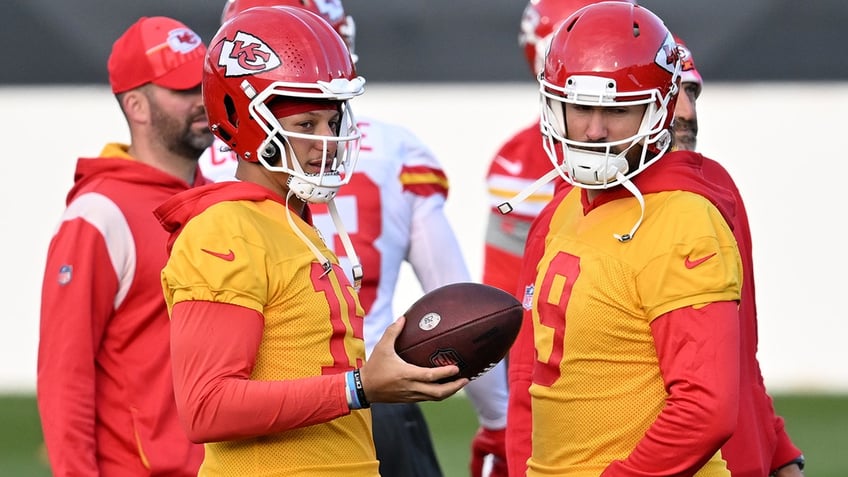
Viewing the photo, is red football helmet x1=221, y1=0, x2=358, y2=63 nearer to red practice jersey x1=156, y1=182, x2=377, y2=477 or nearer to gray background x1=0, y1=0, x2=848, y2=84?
red practice jersey x1=156, y1=182, x2=377, y2=477

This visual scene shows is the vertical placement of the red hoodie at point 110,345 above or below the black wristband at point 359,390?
below

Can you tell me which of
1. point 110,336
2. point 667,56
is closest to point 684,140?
point 667,56

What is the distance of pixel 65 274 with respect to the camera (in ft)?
12.3

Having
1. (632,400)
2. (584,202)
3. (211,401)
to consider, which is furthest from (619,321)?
(211,401)

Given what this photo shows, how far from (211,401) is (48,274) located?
4.26 feet

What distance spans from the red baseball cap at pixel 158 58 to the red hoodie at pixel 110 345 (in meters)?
0.51

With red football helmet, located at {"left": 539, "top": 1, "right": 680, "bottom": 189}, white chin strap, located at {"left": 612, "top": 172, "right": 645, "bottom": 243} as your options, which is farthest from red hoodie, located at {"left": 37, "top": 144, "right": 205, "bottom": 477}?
white chin strap, located at {"left": 612, "top": 172, "right": 645, "bottom": 243}

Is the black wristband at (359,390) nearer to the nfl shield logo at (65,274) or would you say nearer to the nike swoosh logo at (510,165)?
the nfl shield logo at (65,274)

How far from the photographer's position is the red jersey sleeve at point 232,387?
8.76 ft

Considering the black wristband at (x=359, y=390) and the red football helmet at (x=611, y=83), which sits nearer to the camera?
the black wristband at (x=359, y=390)

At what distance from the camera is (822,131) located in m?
8.36

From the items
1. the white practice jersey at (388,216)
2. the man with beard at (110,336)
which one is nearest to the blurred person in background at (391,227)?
the white practice jersey at (388,216)

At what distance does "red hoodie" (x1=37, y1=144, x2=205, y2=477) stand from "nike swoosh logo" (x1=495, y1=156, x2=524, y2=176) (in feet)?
5.11

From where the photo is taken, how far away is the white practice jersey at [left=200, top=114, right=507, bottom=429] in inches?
169
